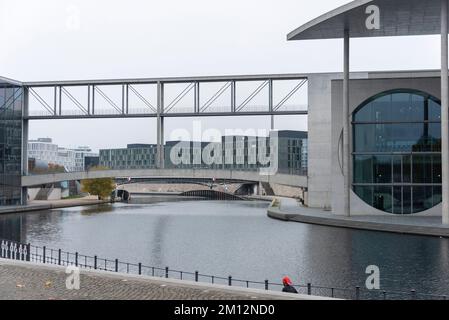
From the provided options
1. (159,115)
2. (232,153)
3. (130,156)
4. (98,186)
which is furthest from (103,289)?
(130,156)

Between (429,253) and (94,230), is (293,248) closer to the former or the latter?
(429,253)

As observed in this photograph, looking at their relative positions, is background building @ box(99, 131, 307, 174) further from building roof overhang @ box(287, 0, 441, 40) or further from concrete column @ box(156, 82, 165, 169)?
building roof overhang @ box(287, 0, 441, 40)

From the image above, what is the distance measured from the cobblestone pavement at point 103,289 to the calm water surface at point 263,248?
23.3 feet

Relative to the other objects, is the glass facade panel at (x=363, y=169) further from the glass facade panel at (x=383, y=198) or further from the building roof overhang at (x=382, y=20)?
the building roof overhang at (x=382, y=20)

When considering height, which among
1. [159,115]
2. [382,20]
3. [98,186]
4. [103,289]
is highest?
[382,20]

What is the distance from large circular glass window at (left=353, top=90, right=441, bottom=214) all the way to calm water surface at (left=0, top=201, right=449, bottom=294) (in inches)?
331

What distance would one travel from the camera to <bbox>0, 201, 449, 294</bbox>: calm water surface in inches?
939

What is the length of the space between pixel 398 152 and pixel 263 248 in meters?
20.2

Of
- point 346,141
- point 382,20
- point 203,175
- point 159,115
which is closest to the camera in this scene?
point 382,20

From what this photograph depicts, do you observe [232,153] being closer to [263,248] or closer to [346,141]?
[346,141]

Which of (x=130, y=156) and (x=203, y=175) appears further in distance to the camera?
(x=130, y=156)

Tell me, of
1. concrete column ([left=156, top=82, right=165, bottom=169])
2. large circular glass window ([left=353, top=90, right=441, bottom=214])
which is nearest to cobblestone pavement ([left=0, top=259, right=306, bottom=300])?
large circular glass window ([left=353, top=90, right=441, bottom=214])

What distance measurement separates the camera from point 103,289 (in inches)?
661
